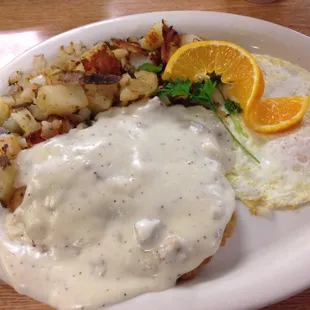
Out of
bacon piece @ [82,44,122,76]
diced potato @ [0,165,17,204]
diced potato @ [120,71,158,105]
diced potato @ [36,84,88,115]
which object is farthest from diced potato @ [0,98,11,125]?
diced potato @ [120,71,158,105]

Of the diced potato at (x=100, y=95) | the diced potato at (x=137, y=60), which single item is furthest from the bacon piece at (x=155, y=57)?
the diced potato at (x=100, y=95)

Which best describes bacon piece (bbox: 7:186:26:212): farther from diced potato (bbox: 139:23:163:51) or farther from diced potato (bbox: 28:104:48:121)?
diced potato (bbox: 139:23:163:51)

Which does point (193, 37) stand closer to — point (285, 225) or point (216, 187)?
point (216, 187)

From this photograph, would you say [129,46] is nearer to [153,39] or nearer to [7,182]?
[153,39]

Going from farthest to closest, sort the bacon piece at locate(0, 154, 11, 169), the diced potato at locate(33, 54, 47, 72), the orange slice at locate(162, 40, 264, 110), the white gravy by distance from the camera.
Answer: the diced potato at locate(33, 54, 47, 72), the orange slice at locate(162, 40, 264, 110), the bacon piece at locate(0, 154, 11, 169), the white gravy

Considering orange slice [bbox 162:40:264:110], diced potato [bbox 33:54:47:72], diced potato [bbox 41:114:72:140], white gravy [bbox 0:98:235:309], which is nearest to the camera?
white gravy [bbox 0:98:235:309]

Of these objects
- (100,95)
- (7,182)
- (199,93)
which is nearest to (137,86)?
(100,95)

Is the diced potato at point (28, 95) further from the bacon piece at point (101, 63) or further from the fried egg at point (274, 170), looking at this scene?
the fried egg at point (274, 170)
